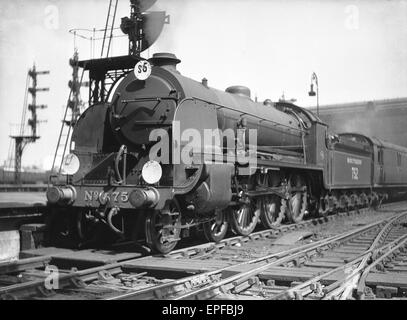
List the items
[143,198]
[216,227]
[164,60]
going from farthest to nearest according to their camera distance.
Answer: [216,227], [164,60], [143,198]

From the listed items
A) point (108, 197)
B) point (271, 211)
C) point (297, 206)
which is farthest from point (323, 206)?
point (108, 197)

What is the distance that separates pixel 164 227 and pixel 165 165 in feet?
3.31

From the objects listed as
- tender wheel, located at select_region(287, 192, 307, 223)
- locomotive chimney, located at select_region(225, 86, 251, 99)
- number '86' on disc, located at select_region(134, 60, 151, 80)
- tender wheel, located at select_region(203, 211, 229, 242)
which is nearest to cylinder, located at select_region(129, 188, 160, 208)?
tender wheel, located at select_region(203, 211, 229, 242)

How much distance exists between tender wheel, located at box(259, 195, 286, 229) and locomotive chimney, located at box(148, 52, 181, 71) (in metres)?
3.70

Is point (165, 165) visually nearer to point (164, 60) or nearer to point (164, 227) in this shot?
point (164, 227)

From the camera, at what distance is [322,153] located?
Answer: 12555 millimetres

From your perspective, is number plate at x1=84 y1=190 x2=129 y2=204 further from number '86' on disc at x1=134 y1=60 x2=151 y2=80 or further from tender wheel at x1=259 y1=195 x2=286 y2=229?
tender wheel at x1=259 y1=195 x2=286 y2=229

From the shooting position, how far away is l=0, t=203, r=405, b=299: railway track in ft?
16.1

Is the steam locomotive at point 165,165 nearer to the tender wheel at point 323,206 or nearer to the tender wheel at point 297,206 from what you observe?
the tender wheel at point 297,206

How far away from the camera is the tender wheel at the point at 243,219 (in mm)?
8852

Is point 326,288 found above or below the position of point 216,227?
below

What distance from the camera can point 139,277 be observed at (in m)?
5.89
